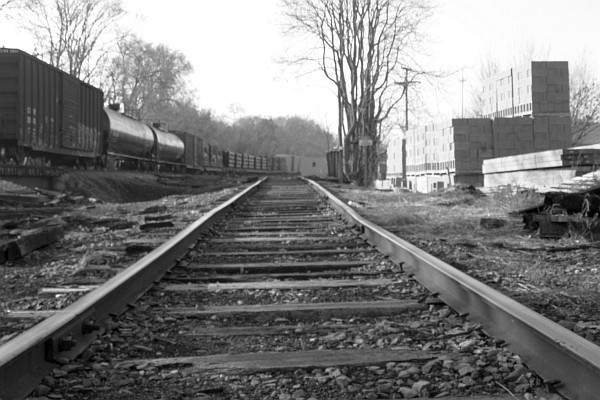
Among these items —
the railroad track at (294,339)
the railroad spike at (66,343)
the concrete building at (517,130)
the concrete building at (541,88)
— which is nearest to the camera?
the railroad track at (294,339)

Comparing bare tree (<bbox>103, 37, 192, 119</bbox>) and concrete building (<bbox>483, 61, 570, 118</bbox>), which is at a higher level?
bare tree (<bbox>103, 37, 192, 119</bbox>)

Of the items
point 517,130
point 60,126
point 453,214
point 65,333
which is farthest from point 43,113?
point 65,333

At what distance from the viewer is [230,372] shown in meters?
2.32

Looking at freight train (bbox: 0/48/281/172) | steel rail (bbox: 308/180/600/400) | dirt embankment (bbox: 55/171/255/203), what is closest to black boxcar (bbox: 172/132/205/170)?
freight train (bbox: 0/48/281/172)

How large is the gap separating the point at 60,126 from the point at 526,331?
17.1 m

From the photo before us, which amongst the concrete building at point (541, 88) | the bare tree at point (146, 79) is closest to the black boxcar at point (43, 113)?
the concrete building at point (541, 88)

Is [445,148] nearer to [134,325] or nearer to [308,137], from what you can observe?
[134,325]

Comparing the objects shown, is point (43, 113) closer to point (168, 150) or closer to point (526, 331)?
point (168, 150)

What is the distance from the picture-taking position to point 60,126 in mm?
17125

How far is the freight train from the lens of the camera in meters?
14.7

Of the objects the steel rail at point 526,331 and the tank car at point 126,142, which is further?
the tank car at point 126,142

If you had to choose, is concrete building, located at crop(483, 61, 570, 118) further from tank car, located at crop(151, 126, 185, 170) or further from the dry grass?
tank car, located at crop(151, 126, 185, 170)

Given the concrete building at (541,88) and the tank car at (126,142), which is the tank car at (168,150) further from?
the concrete building at (541,88)

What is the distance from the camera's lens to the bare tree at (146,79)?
193ft
